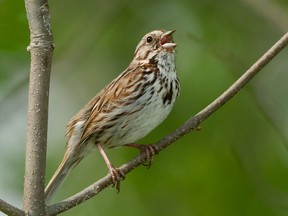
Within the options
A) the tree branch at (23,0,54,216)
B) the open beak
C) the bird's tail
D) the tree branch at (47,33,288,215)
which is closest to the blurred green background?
the open beak

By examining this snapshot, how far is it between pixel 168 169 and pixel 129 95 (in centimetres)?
59

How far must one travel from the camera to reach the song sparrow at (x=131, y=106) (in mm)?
4797

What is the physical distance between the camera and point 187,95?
519 centimetres

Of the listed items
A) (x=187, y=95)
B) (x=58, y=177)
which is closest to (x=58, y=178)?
(x=58, y=177)

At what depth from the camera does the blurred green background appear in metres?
4.92

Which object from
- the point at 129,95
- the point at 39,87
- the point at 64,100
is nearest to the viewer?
the point at 39,87

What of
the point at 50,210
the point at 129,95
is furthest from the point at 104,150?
the point at 50,210

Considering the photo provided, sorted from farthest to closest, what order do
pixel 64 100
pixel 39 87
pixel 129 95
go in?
Result: 1. pixel 64 100
2. pixel 129 95
3. pixel 39 87

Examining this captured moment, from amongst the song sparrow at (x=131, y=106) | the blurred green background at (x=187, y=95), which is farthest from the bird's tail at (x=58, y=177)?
the blurred green background at (x=187, y=95)

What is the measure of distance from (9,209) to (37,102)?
43 cm

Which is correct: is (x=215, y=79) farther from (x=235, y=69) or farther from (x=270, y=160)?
(x=270, y=160)

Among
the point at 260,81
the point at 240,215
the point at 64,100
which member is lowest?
the point at 240,215

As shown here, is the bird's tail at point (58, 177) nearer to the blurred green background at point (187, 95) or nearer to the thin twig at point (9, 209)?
the blurred green background at point (187, 95)

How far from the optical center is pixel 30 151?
329 centimetres
